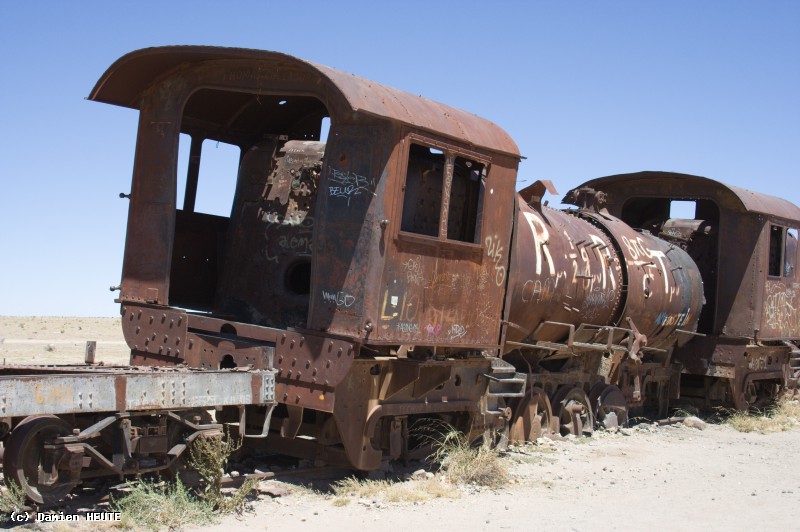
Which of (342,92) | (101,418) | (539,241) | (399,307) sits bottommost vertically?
(101,418)

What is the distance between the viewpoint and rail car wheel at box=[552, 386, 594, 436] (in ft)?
38.1

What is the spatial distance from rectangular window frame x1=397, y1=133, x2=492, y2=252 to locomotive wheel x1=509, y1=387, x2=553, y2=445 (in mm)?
2957

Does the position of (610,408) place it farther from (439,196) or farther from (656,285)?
(439,196)

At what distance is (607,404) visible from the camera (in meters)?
12.6

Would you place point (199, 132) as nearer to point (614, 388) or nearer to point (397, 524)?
point (397, 524)

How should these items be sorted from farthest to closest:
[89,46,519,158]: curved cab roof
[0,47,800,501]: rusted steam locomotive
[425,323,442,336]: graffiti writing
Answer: [425,323,442,336]: graffiti writing < [89,46,519,158]: curved cab roof < [0,47,800,501]: rusted steam locomotive

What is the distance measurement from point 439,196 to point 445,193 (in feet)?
2.37

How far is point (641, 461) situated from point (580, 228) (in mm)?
3165

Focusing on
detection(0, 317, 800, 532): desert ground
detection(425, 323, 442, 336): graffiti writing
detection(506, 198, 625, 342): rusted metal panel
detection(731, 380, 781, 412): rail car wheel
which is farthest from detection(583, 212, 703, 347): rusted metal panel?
detection(425, 323, 442, 336): graffiti writing

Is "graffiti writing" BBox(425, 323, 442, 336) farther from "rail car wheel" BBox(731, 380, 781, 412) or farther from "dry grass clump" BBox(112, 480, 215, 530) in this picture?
"rail car wheel" BBox(731, 380, 781, 412)

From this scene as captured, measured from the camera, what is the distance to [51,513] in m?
5.92

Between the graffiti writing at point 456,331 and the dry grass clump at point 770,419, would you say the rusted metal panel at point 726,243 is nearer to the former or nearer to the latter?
the dry grass clump at point 770,419

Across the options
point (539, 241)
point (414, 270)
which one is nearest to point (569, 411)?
point (539, 241)

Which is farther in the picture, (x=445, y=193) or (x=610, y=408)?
(x=610, y=408)
